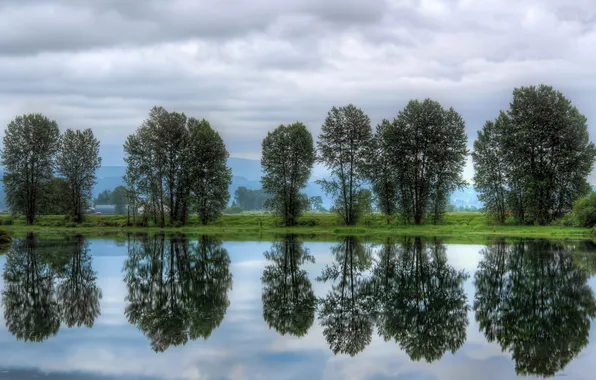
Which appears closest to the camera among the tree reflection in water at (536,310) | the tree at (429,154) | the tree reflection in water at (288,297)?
the tree reflection in water at (536,310)

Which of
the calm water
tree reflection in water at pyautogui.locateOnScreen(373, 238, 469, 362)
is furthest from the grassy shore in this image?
the calm water

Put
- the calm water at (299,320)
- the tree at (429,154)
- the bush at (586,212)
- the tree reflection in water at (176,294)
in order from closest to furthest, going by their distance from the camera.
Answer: the calm water at (299,320)
the tree reflection in water at (176,294)
the bush at (586,212)
the tree at (429,154)

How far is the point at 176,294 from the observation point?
19250 mm

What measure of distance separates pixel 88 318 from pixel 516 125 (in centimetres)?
6085

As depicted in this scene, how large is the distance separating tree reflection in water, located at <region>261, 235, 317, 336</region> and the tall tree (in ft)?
151

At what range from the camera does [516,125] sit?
66062 mm

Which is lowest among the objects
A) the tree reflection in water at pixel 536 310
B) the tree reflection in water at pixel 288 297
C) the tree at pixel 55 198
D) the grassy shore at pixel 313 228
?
the grassy shore at pixel 313 228

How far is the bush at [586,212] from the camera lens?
5453 centimetres

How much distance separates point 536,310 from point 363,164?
55.9 meters

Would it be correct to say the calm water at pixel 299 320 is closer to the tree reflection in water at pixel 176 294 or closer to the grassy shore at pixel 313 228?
the tree reflection in water at pixel 176 294

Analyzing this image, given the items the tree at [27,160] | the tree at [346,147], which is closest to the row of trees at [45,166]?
the tree at [27,160]

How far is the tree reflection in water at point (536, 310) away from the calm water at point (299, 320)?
0.18ft

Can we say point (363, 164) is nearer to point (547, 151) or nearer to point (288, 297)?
point (547, 151)

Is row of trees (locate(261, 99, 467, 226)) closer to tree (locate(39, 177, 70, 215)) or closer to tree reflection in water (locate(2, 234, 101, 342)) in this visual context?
tree (locate(39, 177, 70, 215))
